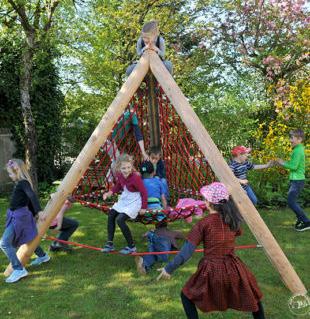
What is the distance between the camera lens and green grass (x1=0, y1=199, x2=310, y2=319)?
363 cm

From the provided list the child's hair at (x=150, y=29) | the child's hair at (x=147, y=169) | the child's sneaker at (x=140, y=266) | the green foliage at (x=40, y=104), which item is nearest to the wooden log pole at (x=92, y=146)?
the child's hair at (x=150, y=29)

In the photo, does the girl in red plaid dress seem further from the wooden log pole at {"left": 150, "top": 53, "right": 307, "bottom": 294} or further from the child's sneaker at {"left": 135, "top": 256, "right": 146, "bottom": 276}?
the child's sneaker at {"left": 135, "top": 256, "right": 146, "bottom": 276}

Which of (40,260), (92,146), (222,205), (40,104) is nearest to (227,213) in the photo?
(222,205)

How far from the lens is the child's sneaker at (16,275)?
4.36 metres

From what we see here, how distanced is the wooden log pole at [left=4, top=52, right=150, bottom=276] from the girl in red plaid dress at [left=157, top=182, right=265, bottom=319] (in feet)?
5.54

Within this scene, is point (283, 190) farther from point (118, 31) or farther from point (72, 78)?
point (72, 78)

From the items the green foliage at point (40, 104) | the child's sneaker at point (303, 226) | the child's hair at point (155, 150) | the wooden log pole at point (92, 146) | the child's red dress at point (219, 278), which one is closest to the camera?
the child's red dress at point (219, 278)

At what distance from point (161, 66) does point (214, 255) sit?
87.3 inches

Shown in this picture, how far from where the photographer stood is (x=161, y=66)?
4.40m

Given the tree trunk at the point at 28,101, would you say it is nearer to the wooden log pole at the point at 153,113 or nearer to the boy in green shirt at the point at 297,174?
the wooden log pole at the point at 153,113

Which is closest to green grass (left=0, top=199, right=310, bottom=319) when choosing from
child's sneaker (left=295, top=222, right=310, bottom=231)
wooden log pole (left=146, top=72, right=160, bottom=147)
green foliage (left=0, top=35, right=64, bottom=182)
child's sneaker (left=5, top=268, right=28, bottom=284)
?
child's sneaker (left=5, top=268, right=28, bottom=284)

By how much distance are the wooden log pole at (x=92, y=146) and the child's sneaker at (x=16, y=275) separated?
0.25 meters

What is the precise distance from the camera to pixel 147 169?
496 centimetres

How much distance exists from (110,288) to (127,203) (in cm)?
86
